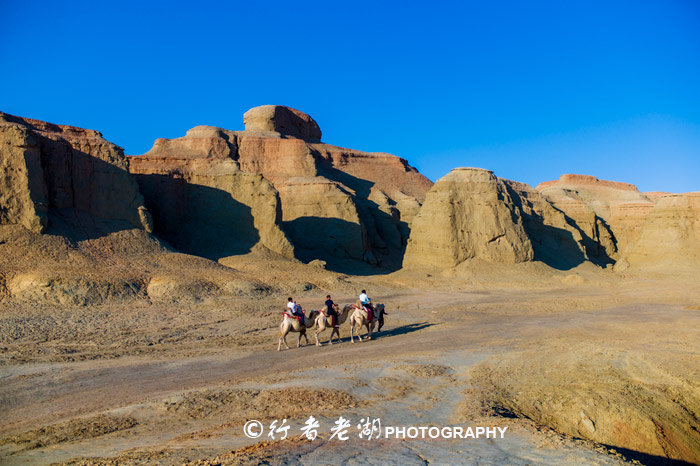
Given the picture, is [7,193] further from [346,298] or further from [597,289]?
[597,289]

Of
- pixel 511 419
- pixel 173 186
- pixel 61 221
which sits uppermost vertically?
pixel 173 186

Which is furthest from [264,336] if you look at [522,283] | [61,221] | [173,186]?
[173,186]

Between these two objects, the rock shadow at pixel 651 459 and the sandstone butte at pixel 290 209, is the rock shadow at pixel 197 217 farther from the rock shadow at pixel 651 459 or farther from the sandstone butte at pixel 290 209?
the rock shadow at pixel 651 459

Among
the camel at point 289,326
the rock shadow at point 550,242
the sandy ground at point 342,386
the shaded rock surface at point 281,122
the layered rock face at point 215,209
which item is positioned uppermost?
the shaded rock surface at point 281,122

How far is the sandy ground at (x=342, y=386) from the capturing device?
619cm

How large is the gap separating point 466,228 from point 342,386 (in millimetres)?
26224

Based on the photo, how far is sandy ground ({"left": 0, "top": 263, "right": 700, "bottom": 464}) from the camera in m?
6.19

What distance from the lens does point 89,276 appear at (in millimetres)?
20828

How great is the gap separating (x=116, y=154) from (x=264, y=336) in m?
17.4

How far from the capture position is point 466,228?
113 feet

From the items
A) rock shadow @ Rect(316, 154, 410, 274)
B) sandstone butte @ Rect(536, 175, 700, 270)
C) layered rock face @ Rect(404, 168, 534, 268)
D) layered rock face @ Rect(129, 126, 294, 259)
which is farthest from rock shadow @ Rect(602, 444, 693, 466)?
sandstone butte @ Rect(536, 175, 700, 270)

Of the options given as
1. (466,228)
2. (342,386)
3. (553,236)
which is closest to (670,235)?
(553,236)

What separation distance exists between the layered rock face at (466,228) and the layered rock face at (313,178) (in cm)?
757

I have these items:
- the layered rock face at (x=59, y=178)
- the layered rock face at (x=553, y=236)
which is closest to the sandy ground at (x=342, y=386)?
the layered rock face at (x=59, y=178)
